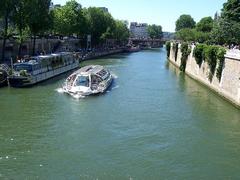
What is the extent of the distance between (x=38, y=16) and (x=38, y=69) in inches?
650

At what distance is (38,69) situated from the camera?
3662cm

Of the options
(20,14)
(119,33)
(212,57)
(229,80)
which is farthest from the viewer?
(119,33)

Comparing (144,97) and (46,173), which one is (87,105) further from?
(46,173)

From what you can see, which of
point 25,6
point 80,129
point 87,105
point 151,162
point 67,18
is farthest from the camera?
point 67,18

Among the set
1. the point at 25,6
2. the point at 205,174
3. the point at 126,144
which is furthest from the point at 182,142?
the point at 25,6

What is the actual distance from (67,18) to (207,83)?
128ft

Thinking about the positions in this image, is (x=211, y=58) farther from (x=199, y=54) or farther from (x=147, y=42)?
(x=147, y=42)

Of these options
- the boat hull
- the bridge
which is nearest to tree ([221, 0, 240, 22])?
the boat hull

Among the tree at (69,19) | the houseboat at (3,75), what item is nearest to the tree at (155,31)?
the tree at (69,19)

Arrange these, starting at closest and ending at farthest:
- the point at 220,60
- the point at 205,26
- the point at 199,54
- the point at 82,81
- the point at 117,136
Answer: the point at 117,136 → the point at 82,81 → the point at 220,60 → the point at 199,54 → the point at 205,26

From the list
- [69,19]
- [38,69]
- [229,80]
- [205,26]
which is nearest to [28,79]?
[38,69]

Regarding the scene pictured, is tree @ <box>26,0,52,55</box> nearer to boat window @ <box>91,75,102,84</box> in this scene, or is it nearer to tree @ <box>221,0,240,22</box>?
→ boat window @ <box>91,75,102,84</box>

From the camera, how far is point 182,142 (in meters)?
19.5

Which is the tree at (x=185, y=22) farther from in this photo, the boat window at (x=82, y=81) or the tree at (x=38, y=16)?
the boat window at (x=82, y=81)
